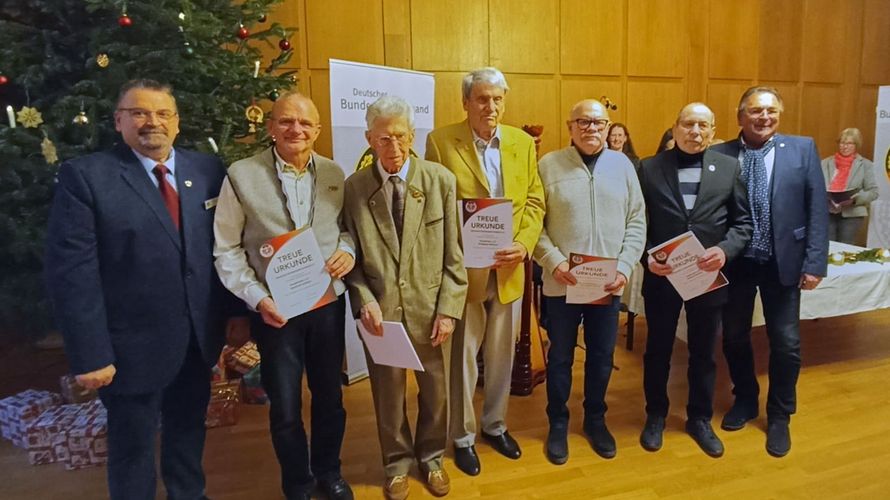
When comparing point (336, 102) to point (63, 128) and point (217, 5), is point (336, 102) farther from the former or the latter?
point (63, 128)

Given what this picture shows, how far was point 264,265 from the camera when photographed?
6.32 ft

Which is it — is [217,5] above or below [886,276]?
above

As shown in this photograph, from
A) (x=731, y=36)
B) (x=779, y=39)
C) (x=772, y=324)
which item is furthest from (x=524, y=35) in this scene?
(x=772, y=324)

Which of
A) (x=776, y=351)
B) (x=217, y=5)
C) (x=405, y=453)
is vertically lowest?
(x=405, y=453)

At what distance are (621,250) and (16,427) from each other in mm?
3095

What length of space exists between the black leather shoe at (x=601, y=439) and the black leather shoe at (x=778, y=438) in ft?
2.35

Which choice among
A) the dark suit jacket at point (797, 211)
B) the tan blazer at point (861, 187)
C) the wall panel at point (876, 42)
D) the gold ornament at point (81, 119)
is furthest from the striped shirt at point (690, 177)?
the wall panel at point (876, 42)

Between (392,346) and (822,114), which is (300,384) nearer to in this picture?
(392,346)

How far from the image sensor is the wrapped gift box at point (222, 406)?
9.84 ft

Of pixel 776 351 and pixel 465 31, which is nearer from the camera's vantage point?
pixel 776 351

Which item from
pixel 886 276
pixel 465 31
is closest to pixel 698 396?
pixel 886 276

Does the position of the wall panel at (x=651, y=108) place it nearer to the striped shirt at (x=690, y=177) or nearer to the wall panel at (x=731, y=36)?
the wall panel at (x=731, y=36)

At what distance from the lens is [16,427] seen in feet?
9.30

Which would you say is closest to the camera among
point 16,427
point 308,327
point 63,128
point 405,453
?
point 308,327
